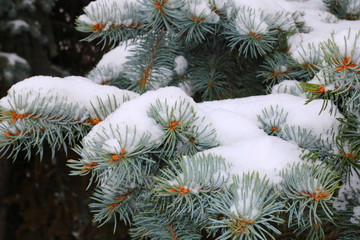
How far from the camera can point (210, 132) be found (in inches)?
31.4

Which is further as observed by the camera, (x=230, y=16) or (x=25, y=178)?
(x=25, y=178)

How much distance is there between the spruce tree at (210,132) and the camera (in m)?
0.67

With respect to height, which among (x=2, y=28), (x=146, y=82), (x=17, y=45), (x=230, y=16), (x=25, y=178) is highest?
(x=230, y=16)

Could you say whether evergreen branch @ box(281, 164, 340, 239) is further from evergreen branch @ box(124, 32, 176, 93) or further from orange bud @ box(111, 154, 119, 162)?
evergreen branch @ box(124, 32, 176, 93)

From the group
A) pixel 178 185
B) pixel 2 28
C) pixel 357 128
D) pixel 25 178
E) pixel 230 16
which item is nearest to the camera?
pixel 178 185

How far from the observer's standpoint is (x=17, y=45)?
2.51 m

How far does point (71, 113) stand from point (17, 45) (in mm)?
1849

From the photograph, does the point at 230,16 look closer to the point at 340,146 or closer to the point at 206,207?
the point at 340,146

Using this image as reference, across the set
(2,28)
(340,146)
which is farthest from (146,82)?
(2,28)

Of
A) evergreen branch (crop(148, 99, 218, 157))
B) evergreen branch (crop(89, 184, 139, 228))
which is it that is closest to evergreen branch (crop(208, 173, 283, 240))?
evergreen branch (crop(148, 99, 218, 157))

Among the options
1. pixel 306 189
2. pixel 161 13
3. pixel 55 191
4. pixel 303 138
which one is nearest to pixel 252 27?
pixel 161 13

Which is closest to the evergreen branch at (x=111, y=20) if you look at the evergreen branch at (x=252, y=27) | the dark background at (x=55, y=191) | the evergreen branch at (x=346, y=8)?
the evergreen branch at (x=252, y=27)

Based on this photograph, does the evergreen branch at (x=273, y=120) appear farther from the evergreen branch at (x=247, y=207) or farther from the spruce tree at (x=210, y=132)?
the evergreen branch at (x=247, y=207)

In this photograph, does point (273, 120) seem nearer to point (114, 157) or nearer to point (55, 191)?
point (114, 157)
